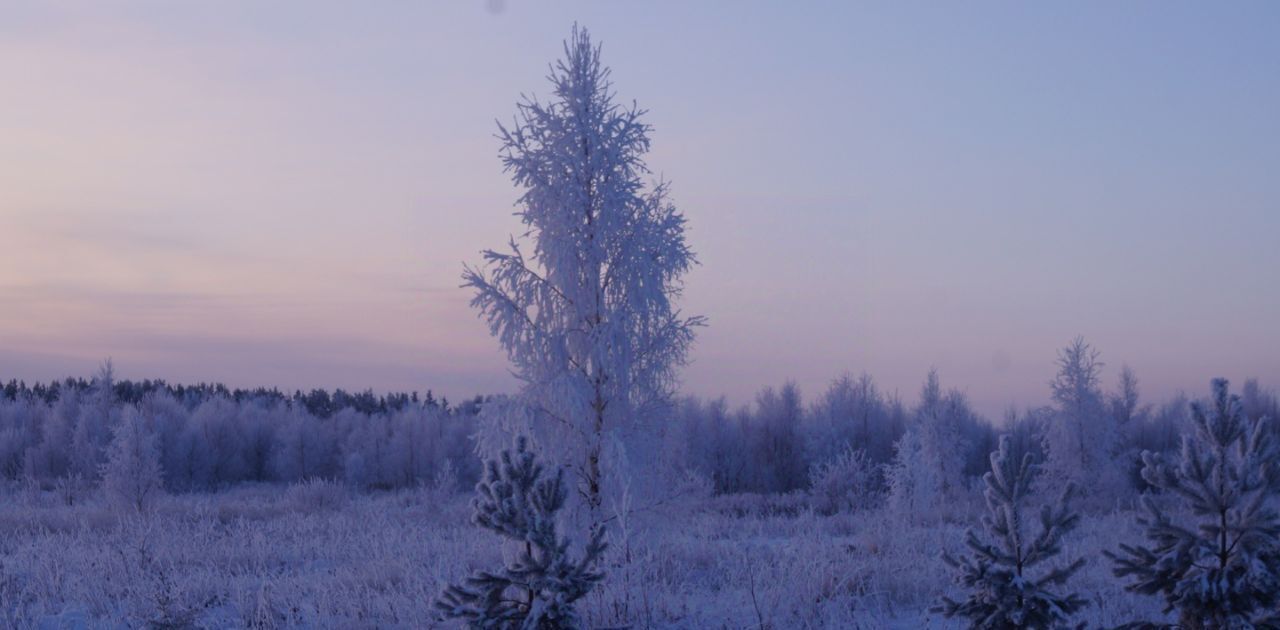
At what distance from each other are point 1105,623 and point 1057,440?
25.2 m

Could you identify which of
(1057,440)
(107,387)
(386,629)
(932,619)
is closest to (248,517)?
(386,629)

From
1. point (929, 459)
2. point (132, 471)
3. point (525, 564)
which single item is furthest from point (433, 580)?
point (929, 459)

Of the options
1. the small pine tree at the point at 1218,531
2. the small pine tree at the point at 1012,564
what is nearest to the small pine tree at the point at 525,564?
the small pine tree at the point at 1012,564

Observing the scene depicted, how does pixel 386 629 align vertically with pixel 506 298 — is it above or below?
below

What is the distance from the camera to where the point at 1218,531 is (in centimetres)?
568

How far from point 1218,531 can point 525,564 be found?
13.4 feet

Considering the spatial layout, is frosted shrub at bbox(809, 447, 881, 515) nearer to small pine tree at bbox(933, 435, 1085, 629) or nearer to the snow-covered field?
the snow-covered field

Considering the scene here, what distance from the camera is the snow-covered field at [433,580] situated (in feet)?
25.7

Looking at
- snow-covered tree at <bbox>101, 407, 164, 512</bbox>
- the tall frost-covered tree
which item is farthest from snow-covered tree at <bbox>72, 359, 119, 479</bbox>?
the tall frost-covered tree

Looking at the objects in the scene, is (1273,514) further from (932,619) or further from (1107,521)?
(1107,521)

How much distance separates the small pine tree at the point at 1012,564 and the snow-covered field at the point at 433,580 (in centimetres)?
42

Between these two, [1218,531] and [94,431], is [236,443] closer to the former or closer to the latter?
[94,431]

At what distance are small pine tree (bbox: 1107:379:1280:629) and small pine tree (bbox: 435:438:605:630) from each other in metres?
3.31

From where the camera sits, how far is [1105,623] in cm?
802
